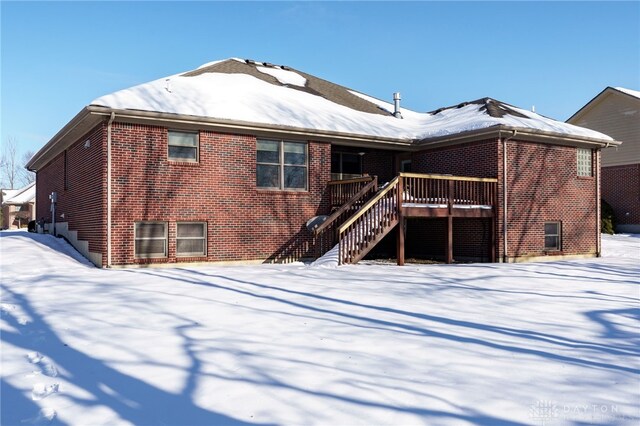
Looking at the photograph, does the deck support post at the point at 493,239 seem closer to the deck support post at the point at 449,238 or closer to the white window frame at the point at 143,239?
the deck support post at the point at 449,238

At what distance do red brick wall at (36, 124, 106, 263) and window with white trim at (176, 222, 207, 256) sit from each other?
1888mm

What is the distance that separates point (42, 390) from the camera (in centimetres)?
468

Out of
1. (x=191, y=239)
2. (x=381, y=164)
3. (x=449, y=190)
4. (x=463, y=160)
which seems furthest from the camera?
(x=381, y=164)

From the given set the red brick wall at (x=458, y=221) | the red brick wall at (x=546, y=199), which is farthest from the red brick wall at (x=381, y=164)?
the red brick wall at (x=546, y=199)

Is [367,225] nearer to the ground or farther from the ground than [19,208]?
nearer to the ground

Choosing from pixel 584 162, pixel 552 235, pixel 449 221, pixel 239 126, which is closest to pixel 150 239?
pixel 239 126

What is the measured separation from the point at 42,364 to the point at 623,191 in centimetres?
3129

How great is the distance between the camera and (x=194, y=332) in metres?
6.55

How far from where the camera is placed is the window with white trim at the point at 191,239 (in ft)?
47.2

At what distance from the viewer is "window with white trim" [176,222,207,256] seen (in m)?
14.4

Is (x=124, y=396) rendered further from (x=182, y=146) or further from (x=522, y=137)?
(x=522, y=137)

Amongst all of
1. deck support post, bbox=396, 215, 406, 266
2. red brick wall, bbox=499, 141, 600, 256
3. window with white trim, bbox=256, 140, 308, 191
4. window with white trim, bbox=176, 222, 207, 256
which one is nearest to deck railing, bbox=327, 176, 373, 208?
window with white trim, bbox=256, 140, 308, 191

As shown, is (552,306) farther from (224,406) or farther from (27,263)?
(27,263)

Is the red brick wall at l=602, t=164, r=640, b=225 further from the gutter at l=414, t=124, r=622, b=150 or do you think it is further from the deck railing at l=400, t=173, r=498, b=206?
the deck railing at l=400, t=173, r=498, b=206
